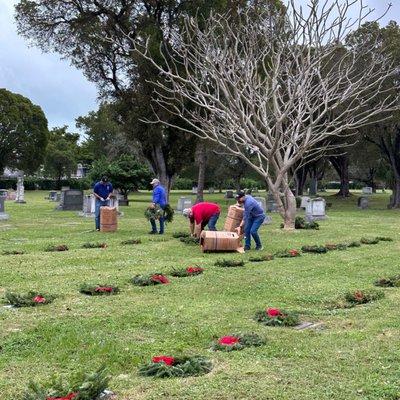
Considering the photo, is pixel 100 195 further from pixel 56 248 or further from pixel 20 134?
pixel 20 134

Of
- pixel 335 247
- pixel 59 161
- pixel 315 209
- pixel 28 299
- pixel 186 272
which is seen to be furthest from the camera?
pixel 59 161

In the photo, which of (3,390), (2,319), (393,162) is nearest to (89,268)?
(2,319)

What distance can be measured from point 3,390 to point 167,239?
11718mm

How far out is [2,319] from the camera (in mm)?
6973

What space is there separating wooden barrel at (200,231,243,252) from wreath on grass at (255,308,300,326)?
626 cm

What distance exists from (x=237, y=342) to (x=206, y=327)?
817 mm

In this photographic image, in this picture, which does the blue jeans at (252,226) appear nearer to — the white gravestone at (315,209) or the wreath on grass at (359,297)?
the wreath on grass at (359,297)

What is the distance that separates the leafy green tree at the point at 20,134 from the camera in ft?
224

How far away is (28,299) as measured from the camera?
7863 millimetres

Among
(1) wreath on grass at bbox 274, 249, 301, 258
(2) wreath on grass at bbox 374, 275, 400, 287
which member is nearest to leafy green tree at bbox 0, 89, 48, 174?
(1) wreath on grass at bbox 274, 249, 301, 258

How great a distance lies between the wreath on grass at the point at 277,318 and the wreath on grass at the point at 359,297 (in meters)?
1.26

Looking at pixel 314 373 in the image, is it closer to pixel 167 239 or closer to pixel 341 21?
pixel 167 239

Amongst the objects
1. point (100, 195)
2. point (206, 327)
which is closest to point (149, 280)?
point (206, 327)

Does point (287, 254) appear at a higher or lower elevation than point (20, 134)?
lower
